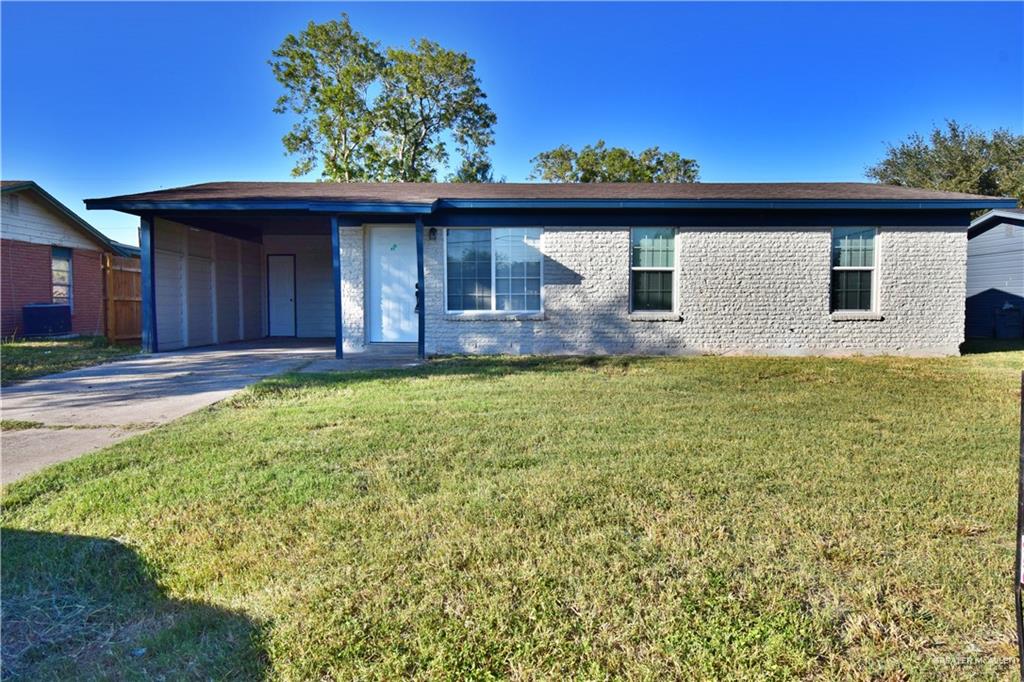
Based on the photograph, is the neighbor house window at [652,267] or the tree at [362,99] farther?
the tree at [362,99]

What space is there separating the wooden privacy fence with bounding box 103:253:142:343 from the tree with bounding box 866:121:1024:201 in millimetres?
32429

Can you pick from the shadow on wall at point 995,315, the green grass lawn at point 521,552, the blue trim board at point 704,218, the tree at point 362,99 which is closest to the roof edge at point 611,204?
the blue trim board at point 704,218

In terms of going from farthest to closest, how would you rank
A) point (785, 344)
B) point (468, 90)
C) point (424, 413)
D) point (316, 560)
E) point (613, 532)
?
point (468, 90) < point (785, 344) < point (424, 413) < point (613, 532) < point (316, 560)

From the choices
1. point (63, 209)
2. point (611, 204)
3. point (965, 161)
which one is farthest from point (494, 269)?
point (965, 161)

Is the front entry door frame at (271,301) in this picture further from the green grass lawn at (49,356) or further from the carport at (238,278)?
the green grass lawn at (49,356)

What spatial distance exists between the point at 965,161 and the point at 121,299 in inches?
1345

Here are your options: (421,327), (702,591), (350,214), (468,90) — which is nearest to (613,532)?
(702,591)

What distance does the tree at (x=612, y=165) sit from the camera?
3416cm

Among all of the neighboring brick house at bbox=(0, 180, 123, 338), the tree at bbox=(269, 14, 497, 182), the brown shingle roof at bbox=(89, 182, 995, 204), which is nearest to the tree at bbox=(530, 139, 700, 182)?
the tree at bbox=(269, 14, 497, 182)

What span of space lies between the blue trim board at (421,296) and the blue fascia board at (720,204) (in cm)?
68

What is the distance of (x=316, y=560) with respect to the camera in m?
2.88

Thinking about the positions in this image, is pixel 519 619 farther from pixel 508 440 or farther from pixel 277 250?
pixel 277 250

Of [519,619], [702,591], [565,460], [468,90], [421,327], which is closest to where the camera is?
[519,619]

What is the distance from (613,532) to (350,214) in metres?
9.26
